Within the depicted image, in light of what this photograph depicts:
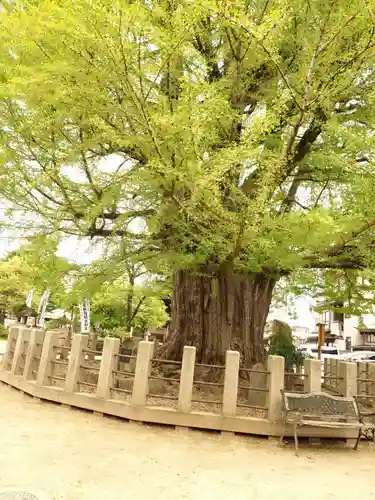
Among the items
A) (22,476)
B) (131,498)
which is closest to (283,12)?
(131,498)

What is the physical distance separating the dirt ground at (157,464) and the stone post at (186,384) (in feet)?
1.37

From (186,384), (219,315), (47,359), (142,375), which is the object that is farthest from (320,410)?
(47,359)

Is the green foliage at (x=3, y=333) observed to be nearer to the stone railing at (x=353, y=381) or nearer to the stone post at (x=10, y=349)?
the stone post at (x=10, y=349)

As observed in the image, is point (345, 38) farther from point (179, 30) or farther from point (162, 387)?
point (162, 387)

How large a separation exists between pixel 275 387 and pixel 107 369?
3.01 metres

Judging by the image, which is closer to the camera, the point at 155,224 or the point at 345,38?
the point at 345,38

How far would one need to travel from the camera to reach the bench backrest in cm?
607

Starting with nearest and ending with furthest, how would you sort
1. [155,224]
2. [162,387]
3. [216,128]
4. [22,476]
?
[22,476], [216,128], [155,224], [162,387]

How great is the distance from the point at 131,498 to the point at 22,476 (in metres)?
1.23

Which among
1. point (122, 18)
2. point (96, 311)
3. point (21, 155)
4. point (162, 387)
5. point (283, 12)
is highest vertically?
point (283, 12)

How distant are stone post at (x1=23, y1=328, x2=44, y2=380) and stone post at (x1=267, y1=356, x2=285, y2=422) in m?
5.21

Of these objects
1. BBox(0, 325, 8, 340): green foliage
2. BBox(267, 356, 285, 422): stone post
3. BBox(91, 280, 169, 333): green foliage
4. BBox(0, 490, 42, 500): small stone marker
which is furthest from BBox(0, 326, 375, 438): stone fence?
BBox(0, 325, 8, 340): green foliage

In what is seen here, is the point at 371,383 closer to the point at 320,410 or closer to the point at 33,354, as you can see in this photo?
the point at 320,410

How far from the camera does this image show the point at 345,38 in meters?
6.04
